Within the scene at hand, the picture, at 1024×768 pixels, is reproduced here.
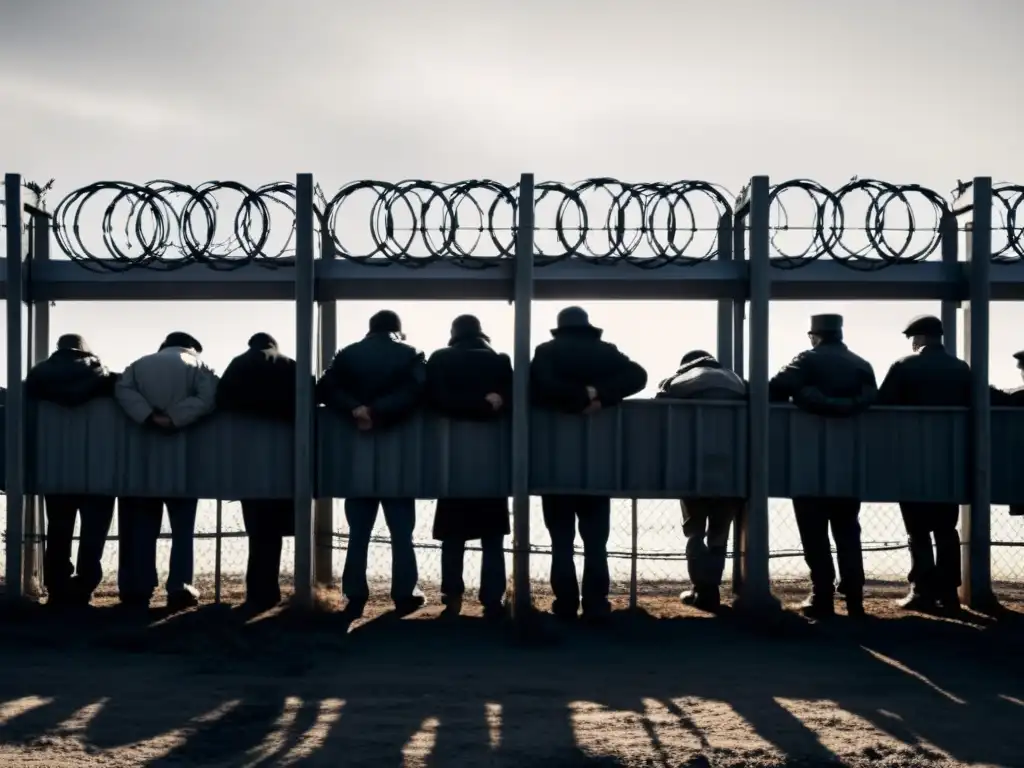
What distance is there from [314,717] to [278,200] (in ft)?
16.6

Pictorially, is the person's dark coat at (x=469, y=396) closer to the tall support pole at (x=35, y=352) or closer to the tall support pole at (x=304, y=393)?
the tall support pole at (x=304, y=393)

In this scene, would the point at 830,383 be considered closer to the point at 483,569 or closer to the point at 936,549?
the point at 936,549

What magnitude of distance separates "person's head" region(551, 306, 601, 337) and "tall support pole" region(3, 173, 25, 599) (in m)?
4.62

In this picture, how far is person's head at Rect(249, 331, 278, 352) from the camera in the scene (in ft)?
35.4

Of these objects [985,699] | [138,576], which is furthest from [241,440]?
[985,699]

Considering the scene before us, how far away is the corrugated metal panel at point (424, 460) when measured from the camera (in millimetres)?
10656

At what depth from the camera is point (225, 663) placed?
28.9 ft

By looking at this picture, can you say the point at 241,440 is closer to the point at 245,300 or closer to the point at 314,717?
the point at 245,300

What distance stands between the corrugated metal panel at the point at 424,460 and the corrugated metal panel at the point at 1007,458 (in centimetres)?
434

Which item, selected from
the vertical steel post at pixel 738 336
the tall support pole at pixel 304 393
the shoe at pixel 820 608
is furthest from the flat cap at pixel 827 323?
the tall support pole at pixel 304 393

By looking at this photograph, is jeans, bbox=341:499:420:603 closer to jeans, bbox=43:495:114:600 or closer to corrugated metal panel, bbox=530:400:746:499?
corrugated metal panel, bbox=530:400:746:499

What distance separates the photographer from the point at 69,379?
35.4ft

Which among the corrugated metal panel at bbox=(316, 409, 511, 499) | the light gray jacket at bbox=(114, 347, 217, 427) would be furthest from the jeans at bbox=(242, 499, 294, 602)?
the light gray jacket at bbox=(114, 347, 217, 427)

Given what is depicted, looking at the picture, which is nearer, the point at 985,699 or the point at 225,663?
the point at 985,699
